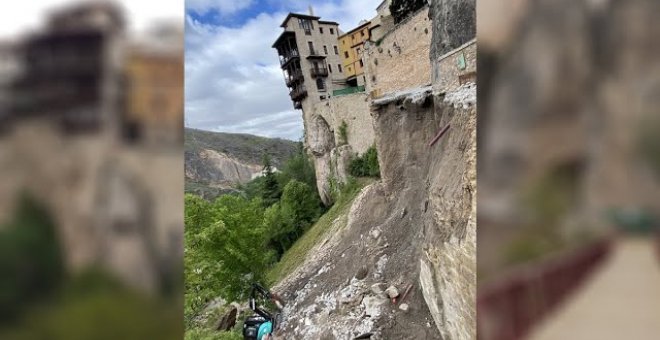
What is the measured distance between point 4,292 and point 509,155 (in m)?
1.26

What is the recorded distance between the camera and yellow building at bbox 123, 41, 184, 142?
88 cm

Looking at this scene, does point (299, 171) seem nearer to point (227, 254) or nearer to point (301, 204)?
point (301, 204)

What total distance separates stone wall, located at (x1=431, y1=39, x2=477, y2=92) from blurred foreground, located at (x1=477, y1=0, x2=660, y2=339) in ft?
10.8

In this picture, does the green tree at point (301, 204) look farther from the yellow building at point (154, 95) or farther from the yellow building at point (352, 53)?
the yellow building at point (154, 95)

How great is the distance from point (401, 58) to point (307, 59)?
1292cm

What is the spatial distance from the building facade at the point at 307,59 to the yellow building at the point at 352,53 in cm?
102

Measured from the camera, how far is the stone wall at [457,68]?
14.6 ft

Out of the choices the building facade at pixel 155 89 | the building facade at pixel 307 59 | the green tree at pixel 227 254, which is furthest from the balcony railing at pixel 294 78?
the building facade at pixel 155 89

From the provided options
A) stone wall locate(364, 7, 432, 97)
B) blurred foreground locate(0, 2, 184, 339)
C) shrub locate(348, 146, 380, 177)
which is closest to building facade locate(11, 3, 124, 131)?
blurred foreground locate(0, 2, 184, 339)

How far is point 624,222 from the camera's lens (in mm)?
849

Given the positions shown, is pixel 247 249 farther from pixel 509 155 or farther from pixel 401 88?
pixel 509 155

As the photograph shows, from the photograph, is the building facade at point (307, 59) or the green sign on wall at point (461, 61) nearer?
the green sign on wall at point (461, 61)

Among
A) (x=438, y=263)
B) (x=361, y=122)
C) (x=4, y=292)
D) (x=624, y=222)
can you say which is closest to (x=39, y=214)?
(x=4, y=292)

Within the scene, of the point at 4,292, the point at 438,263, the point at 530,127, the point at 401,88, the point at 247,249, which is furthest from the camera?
the point at 401,88
